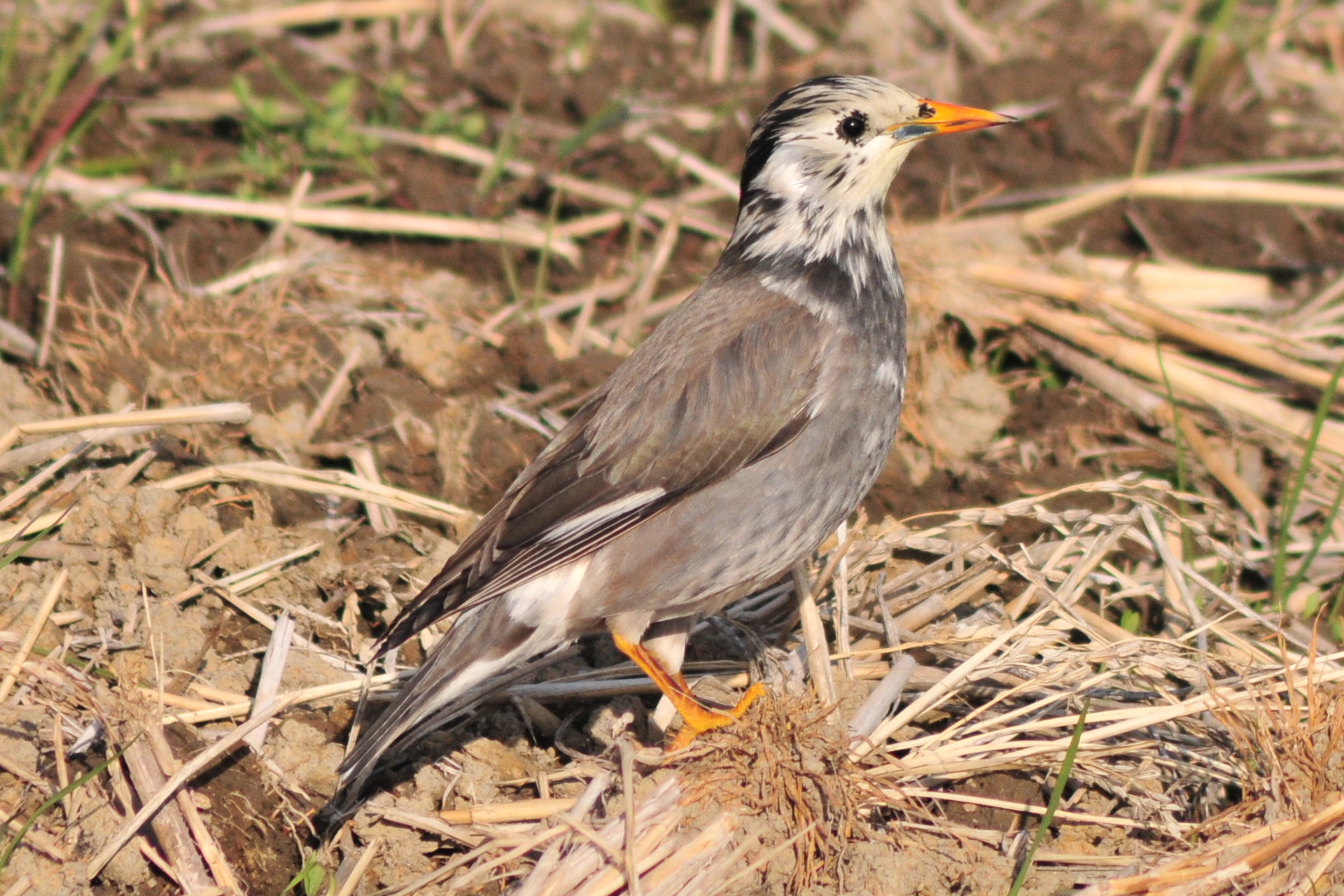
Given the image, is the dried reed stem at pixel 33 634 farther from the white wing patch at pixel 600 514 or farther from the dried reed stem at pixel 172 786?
the white wing patch at pixel 600 514

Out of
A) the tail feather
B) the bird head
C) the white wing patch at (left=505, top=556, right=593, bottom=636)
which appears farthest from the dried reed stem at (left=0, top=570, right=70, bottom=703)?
the bird head

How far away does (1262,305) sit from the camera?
6.61 meters

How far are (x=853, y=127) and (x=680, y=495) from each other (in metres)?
1.46

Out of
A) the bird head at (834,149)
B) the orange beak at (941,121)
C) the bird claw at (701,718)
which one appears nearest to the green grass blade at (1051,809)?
the bird claw at (701,718)

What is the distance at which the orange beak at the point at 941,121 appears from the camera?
4.87 meters

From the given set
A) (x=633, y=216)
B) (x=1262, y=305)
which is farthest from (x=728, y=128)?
(x=1262, y=305)

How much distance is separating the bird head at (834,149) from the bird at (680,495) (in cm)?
8

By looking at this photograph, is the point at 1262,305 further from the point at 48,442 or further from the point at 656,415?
the point at 48,442

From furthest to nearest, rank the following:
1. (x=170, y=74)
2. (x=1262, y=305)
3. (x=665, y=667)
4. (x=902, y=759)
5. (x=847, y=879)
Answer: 1. (x=170, y=74)
2. (x=1262, y=305)
3. (x=665, y=667)
4. (x=902, y=759)
5. (x=847, y=879)

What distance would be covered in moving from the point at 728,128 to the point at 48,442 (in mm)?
4087

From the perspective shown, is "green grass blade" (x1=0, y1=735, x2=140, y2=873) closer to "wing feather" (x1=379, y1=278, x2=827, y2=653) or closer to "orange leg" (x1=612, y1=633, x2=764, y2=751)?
"wing feather" (x1=379, y1=278, x2=827, y2=653)

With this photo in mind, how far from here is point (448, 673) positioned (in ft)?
13.8

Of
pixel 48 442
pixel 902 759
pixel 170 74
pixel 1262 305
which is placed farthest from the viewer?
pixel 170 74

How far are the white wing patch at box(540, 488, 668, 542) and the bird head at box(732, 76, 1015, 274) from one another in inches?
42.5
